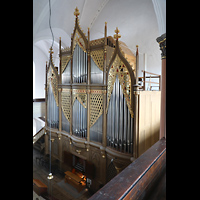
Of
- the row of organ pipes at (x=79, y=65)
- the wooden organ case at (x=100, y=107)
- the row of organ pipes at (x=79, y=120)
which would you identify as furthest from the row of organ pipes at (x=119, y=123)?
the row of organ pipes at (x=79, y=65)

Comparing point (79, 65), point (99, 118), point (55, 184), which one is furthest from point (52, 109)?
point (55, 184)

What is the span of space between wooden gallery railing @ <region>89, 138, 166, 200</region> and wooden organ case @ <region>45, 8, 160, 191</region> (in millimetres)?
2099

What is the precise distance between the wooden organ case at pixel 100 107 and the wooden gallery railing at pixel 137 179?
2.10m

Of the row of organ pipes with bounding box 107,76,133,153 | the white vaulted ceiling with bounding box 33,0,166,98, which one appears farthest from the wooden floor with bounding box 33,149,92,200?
the white vaulted ceiling with bounding box 33,0,166,98

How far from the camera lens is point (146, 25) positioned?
829 cm

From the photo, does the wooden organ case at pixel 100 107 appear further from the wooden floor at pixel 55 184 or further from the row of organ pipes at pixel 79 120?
the wooden floor at pixel 55 184

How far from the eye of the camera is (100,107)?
206 inches

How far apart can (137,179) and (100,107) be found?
3559 mm

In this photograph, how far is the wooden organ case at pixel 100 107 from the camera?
15.0 feet

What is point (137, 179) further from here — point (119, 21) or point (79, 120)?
point (119, 21)

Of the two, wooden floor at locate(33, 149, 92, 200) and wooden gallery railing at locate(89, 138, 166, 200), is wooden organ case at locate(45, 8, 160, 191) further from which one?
wooden gallery railing at locate(89, 138, 166, 200)
